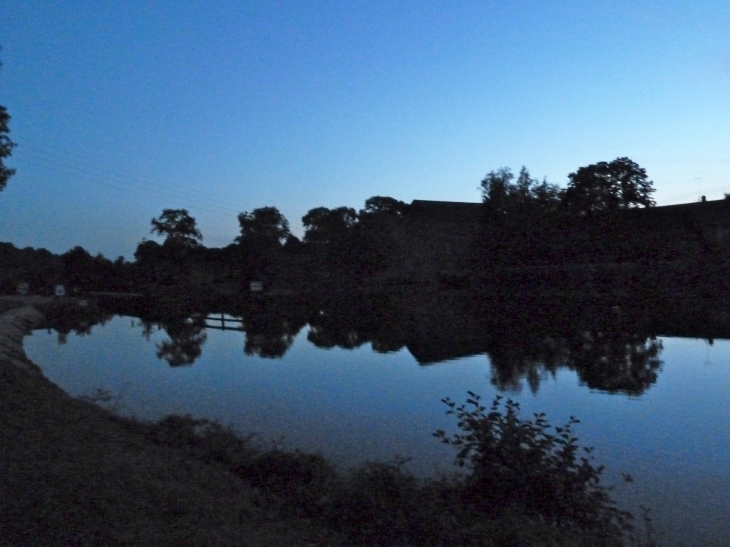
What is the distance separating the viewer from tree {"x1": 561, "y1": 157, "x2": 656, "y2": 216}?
158ft

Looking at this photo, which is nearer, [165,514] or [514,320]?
[165,514]

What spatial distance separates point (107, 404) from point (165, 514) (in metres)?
8.17

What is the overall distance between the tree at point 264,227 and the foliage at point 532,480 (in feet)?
161

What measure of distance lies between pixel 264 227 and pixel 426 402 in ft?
180

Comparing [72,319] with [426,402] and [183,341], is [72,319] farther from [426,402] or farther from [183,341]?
[426,402]

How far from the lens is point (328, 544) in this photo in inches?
223

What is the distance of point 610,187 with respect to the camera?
48656 mm

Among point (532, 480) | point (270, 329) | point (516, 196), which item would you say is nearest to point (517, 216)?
point (516, 196)

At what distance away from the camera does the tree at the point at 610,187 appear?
158 ft

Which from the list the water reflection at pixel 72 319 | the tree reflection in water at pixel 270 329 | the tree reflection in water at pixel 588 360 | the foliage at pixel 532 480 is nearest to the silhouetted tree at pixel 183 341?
the tree reflection in water at pixel 270 329

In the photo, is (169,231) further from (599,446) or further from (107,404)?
(599,446)

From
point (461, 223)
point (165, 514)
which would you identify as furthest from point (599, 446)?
point (461, 223)

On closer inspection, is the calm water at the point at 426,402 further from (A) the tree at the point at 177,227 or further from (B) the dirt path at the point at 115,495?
(A) the tree at the point at 177,227

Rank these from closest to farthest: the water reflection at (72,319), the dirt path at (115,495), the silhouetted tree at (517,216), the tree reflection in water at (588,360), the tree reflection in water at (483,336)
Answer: the dirt path at (115,495) → the tree reflection in water at (588,360) → the tree reflection in water at (483,336) → the water reflection at (72,319) → the silhouetted tree at (517,216)
